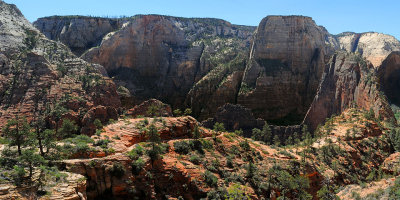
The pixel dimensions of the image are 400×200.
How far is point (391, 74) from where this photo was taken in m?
95.1

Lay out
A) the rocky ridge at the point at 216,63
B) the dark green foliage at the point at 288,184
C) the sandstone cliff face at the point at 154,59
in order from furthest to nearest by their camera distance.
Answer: the sandstone cliff face at the point at 154,59, the rocky ridge at the point at 216,63, the dark green foliage at the point at 288,184

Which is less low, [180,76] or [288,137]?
[180,76]

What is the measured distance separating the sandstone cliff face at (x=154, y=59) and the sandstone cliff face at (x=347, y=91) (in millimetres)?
44778

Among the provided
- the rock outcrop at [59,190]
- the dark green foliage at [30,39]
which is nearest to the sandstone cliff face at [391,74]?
the rock outcrop at [59,190]

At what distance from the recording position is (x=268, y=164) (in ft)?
159

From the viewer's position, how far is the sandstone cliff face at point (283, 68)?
102 metres

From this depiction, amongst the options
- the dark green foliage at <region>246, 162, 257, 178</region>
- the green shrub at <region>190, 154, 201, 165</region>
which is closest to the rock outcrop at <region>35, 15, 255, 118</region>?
the dark green foliage at <region>246, 162, 257, 178</region>

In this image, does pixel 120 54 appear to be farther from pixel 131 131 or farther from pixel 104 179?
pixel 104 179

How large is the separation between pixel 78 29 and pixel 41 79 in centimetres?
7533

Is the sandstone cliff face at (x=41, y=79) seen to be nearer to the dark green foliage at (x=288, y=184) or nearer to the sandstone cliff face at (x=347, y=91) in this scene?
the dark green foliage at (x=288, y=184)

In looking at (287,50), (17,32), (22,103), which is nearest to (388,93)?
(287,50)

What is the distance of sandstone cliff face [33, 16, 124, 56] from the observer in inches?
5413

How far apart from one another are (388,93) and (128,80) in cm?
8478

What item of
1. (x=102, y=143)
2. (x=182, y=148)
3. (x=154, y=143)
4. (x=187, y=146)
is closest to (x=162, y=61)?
(x=187, y=146)
